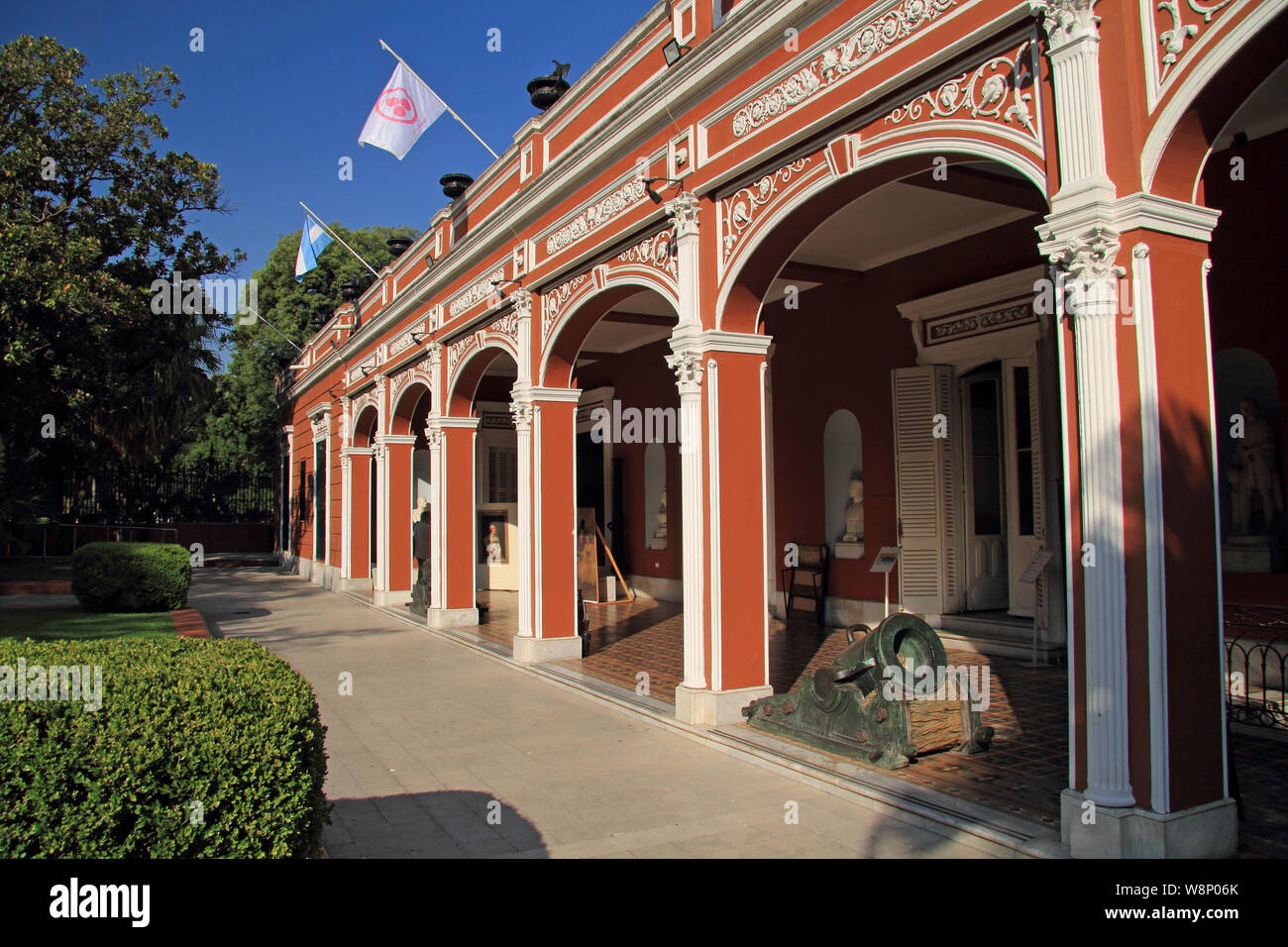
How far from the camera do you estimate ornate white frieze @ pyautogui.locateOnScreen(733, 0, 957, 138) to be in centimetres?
478

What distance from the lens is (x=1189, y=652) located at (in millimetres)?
3580

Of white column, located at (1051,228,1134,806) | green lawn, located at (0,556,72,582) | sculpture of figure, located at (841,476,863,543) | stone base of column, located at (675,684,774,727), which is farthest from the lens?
green lawn, located at (0,556,72,582)

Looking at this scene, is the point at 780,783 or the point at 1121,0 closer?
the point at 1121,0

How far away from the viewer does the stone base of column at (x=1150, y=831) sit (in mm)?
3426

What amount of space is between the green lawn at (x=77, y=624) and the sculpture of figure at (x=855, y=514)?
726cm

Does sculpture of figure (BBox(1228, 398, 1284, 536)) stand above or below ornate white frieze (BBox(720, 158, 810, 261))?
below

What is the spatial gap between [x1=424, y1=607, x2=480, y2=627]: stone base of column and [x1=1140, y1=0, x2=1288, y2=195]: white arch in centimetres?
1035

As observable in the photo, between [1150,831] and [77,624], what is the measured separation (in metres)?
9.85

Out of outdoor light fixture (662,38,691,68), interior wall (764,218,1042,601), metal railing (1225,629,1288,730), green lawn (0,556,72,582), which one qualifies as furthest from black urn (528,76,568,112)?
green lawn (0,556,72,582)

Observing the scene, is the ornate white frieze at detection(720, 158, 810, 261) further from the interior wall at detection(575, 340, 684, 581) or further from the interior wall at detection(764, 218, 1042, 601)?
the interior wall at detection(575, 340, 684, 581)

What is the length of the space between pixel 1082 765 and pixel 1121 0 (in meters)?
3.26

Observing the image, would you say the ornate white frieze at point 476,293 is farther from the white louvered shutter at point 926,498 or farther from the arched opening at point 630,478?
the white louvered shutter at point 926,498
